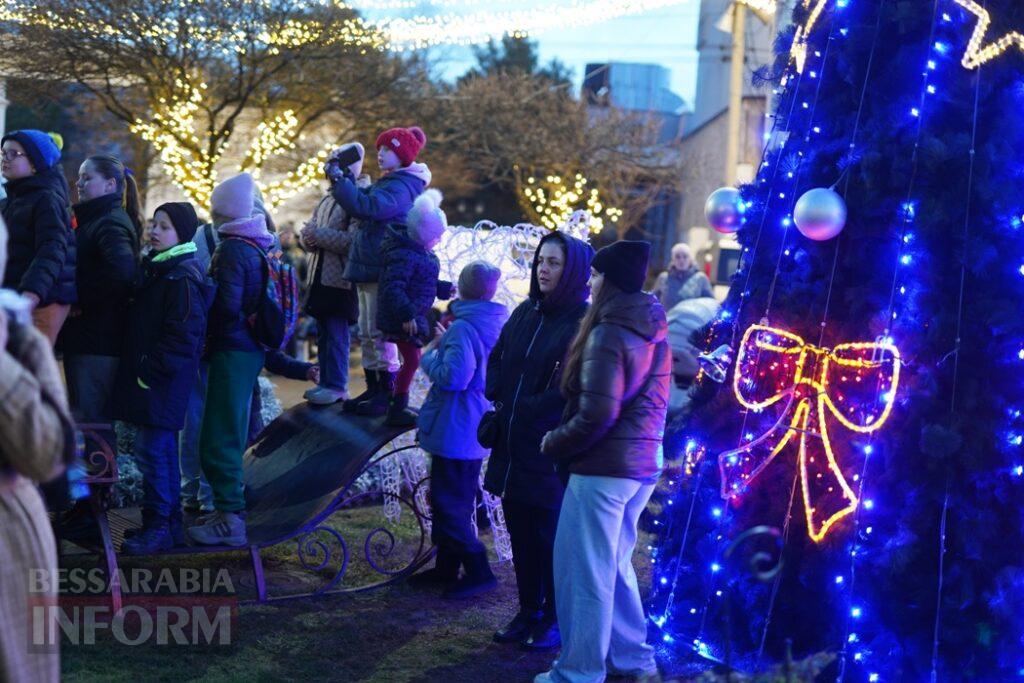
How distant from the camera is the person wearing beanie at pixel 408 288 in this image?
7.43m

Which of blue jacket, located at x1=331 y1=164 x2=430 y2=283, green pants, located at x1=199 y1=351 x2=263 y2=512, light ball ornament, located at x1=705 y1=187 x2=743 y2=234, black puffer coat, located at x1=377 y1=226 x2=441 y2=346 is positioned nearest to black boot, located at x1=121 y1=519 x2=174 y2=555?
green pants, located at x1=199 y1=351 x2=263 y2=512

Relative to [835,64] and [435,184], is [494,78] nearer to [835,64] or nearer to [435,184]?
[435,184]

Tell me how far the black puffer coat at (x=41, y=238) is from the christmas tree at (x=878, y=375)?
337cm

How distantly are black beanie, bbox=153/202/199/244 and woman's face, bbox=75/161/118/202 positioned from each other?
1.10 feet

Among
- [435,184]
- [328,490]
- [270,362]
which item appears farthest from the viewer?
[435,184]

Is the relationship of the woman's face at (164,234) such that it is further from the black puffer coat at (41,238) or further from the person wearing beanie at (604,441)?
the person wearing beanie at (604,441)

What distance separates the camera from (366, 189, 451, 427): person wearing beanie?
7430mm

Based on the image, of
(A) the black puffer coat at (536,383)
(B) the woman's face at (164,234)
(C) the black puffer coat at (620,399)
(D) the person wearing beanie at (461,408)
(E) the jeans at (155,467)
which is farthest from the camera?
(D) the person wearing beanie at (461,408)

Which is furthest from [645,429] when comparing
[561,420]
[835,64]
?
[835,64]

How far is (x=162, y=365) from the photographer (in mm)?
6289

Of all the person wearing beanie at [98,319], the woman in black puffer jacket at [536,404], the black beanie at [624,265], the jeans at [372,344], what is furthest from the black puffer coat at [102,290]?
the black beanie at [624,265]

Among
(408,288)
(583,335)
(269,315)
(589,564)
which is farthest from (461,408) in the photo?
(589,564)

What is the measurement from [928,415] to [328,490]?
3.21 m

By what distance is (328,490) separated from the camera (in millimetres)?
6961
